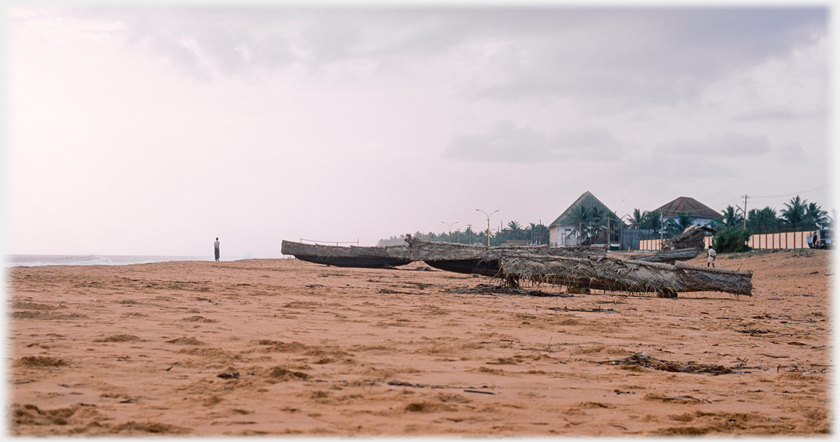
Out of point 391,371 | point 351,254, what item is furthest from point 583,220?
point 391,371

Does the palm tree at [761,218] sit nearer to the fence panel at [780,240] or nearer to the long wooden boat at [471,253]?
the fence panel at [780,240]

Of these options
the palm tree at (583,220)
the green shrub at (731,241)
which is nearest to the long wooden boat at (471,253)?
the green shrub at (731,241)

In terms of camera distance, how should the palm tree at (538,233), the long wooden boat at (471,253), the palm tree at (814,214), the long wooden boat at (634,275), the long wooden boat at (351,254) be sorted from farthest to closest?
the palm tree at (538,233) < the palm tree at (814,214) < the long wooden boat at (351,254) < the long wooden boat at (471,253) < the long wooden boat at (634,275)

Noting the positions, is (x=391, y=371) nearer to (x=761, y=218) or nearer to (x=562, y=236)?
(x=761, y=218)

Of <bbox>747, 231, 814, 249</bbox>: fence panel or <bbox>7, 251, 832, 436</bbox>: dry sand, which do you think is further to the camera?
<bbox>747, 231, 814, 249</bbox>: fence panel

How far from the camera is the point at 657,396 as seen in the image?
355 centimetres

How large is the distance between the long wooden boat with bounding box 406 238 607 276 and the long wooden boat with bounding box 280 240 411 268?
24.0 ft

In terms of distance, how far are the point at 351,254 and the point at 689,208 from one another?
65992 mm

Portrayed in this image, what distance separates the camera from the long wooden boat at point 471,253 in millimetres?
15109

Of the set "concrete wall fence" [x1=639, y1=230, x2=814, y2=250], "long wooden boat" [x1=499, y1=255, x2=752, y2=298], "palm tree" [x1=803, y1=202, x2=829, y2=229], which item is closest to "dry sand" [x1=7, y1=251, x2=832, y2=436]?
"long wooden boat" [x1=499, y1=255, x2=752, y2=298]

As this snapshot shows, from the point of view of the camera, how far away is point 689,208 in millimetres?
76875

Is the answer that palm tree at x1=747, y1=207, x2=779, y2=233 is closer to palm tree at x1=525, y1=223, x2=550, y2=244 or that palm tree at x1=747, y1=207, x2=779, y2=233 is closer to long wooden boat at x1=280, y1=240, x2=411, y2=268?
palm tree at x1=525, y1=223, x2=550, y2=244

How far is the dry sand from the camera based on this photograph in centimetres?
286

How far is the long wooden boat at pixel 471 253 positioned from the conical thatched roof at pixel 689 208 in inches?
2548
